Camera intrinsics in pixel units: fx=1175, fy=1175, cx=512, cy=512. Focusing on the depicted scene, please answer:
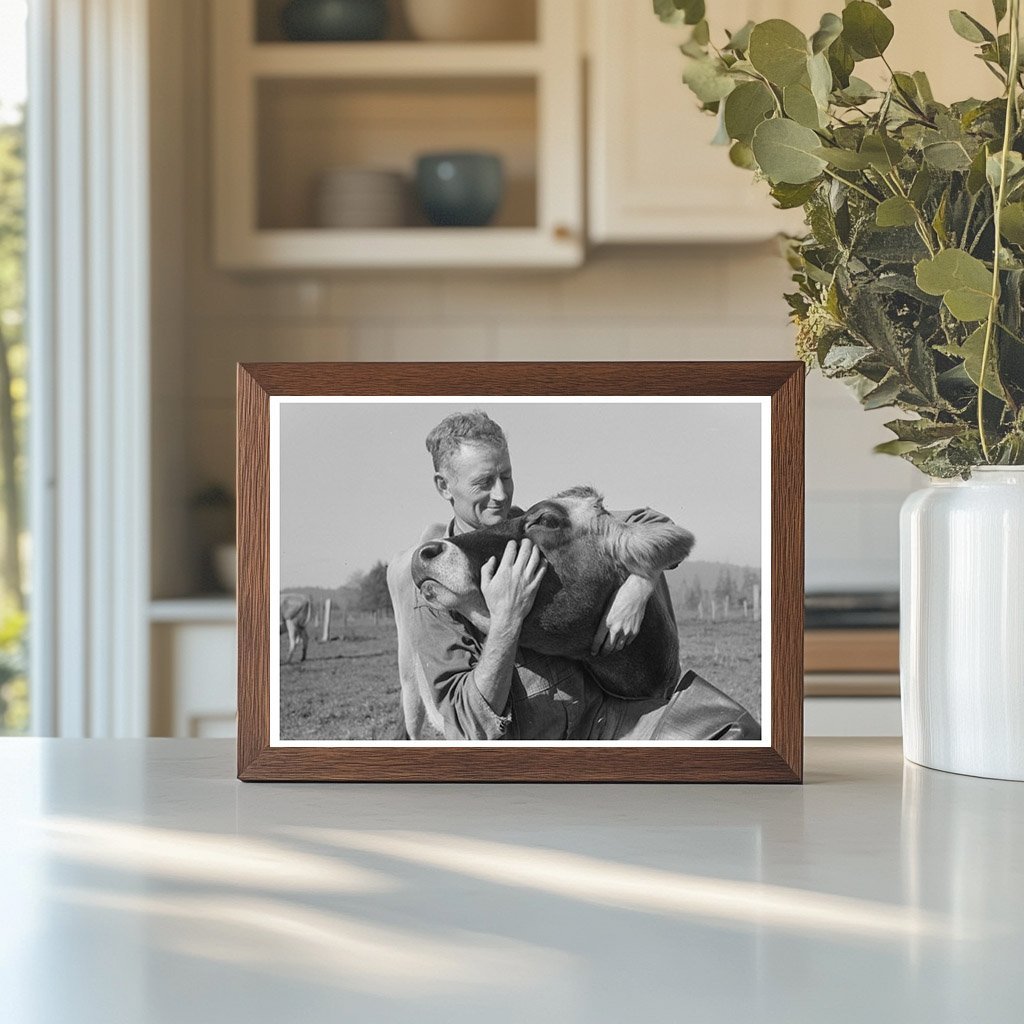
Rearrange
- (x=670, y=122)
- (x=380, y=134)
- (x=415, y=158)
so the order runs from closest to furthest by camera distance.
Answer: (x=670, y=122) < (x=415, y=158) < (x=380, y=134)

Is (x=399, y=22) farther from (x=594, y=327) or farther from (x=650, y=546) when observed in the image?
(x=650, y=546)

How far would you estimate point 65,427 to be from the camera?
6.96 ft

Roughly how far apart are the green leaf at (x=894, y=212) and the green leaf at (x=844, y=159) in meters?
0.02

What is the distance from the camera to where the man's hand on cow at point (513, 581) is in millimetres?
599

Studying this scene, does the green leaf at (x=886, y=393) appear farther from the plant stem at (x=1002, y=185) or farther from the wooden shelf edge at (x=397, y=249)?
the wooden shelf edge at (x=397, y=249)

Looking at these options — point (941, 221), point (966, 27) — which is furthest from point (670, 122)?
point (941, 221)

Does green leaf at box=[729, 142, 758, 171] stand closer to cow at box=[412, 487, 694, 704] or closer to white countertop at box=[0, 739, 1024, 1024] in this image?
cow at box=[412, 487, 694, 704]

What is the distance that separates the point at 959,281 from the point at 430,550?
29 cm

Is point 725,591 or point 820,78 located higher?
point 820,78

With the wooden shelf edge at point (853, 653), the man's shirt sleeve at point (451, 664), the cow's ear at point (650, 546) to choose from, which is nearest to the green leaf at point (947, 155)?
the cow's ear at point (650, 546)

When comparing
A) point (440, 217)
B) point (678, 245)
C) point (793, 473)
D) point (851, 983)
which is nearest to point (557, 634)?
point (793, 473)

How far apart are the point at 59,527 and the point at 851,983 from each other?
78.2 inches

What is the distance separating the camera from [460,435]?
0.62m

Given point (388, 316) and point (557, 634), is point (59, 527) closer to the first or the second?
point (388, 316)
